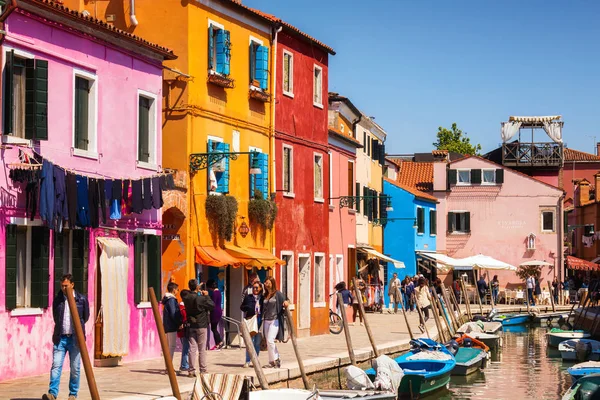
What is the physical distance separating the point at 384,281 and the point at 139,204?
3724 cm

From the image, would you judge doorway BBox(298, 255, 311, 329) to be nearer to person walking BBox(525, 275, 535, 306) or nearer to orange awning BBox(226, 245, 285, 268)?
orange awning BBox(226, 245, 285, 268)

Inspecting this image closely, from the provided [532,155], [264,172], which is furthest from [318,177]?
[532,155]

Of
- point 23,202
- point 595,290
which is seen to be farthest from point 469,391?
point 595,290

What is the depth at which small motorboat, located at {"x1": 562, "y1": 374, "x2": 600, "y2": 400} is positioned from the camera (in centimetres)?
2117

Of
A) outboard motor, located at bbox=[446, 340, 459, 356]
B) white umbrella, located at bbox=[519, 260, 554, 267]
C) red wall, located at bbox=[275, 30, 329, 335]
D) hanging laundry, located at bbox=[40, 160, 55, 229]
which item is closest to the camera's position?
hanging laundry, located at bbox=[40, 160, 55, 229]

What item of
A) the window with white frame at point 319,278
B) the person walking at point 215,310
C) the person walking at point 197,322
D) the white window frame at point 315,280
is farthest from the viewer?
the window with white frame at point 319,278

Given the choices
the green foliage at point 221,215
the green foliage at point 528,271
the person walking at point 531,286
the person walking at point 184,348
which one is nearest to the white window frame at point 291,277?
the green foliage at point 221,215

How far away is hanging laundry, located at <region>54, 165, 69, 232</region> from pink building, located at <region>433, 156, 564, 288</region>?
173ft

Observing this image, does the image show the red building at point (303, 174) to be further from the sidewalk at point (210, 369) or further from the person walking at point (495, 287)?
the person walking at point (495, 287)

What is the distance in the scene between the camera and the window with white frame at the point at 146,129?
85.3 ft

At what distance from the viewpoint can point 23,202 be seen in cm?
2097

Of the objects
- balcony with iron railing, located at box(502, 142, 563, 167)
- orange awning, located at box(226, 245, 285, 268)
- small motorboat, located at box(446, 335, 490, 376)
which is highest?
balcony with iron railing, located at box(502, 142, 563, 167)

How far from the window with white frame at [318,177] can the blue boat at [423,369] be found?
27.2ft

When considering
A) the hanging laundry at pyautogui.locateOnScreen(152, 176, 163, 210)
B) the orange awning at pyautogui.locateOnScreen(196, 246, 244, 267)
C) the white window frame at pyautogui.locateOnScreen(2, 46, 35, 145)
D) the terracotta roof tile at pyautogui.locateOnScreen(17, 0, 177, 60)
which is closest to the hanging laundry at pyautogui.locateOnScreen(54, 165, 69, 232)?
the white window frame at pyautogui.locateOnScreen(2, 46, 35, 145)
